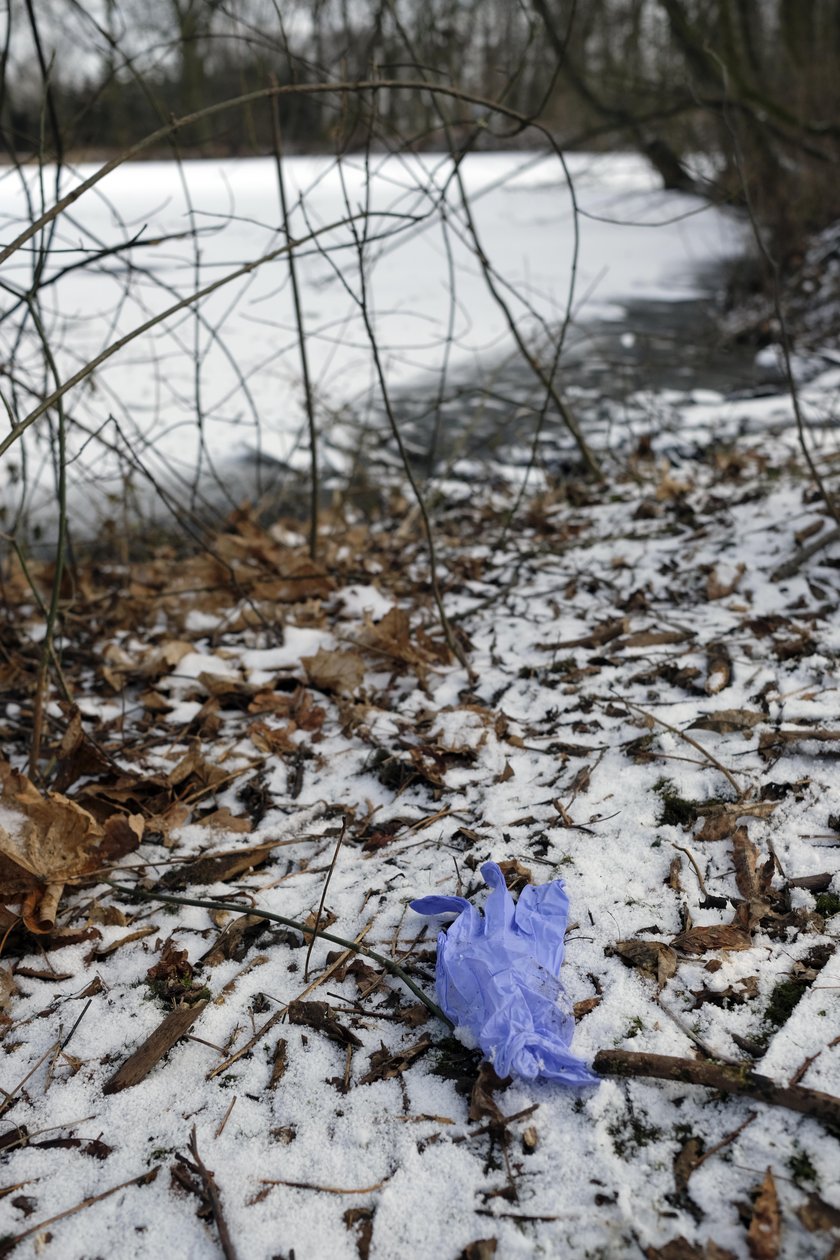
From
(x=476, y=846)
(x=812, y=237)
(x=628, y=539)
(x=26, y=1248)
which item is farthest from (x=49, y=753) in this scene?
(x=812, y=237)

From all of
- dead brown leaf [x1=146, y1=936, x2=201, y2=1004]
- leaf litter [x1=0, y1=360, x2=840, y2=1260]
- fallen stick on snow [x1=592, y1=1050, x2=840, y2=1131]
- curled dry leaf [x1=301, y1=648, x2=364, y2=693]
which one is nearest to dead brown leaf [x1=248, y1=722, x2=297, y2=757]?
leaf litter [x1=0, y1=360, x2=840, y2=1260]

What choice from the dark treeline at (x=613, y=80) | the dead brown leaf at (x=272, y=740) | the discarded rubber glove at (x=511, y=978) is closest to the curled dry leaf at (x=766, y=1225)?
the discarded rubber glove at (x=511, y=978)

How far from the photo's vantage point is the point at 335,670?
2.50 meters

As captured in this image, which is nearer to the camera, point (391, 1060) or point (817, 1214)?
point (817, 1214)

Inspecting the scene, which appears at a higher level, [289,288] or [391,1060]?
[289,288]

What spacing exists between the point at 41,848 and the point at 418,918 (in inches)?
28.3

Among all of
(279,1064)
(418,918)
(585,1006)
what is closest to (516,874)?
(418,918)

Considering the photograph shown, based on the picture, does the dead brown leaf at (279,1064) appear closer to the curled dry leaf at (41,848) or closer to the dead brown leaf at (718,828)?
the curled dry leaf at (41,848)

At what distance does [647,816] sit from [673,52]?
48.2 feet

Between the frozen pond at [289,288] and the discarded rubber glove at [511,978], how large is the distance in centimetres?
127

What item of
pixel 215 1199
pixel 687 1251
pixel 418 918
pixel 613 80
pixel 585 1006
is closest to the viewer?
pixel 687 1251

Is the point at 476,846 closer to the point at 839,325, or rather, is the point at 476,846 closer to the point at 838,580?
the point at 838,580

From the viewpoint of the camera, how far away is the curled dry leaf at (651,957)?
55.6 inches

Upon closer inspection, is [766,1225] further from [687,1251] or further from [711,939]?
[711,939]
